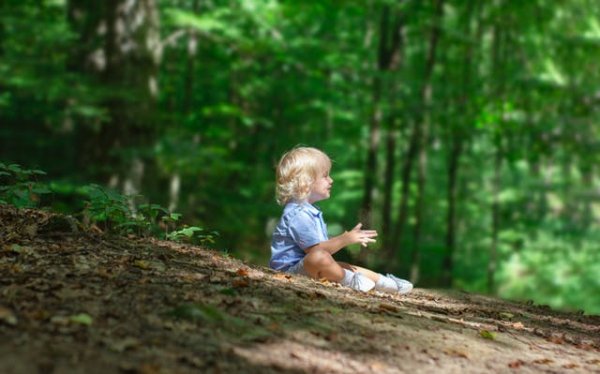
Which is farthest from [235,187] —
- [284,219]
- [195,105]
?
[284,219]

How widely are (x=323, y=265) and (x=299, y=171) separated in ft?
2.51

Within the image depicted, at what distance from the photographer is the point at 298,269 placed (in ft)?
18.5

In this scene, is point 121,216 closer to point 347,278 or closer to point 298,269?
point 298,269

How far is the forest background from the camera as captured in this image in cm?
1213

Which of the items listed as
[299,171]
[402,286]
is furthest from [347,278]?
[299,171]

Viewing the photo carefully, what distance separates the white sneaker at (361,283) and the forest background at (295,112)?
4.20 ft

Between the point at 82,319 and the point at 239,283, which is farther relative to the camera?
the point at 239,283

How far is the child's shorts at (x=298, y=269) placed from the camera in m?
5.58

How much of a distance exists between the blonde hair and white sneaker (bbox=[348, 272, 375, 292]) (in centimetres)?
75

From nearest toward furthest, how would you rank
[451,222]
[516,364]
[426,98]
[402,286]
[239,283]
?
[516,364] < [239,283] < [402,286] < [426,98] < [451,222]

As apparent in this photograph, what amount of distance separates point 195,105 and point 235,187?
356 centimetres

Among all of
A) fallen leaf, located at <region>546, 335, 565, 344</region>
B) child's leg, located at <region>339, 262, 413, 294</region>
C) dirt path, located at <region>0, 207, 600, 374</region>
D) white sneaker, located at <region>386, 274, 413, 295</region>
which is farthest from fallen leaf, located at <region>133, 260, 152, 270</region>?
fallen leaf, located at <region>546, 335, 565, 344</region>

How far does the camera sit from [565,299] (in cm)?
2150

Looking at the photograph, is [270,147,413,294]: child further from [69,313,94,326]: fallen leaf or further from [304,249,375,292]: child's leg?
[69,313,94,326]: fallen leaf
